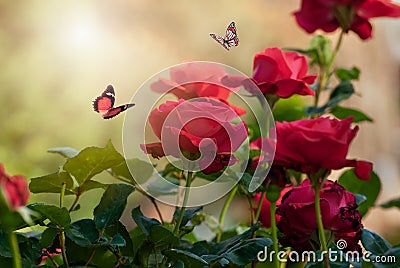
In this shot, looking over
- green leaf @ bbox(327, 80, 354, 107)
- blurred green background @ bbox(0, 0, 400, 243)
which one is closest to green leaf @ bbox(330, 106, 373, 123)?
green leaf @ bbox(327, 80, 354, 107)

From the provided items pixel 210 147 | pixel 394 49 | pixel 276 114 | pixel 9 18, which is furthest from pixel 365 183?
pixel 394 49

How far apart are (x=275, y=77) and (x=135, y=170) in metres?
0.10

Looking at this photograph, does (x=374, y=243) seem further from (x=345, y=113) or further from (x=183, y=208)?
(x=345, y=113)

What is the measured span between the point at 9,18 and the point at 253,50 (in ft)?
2.67

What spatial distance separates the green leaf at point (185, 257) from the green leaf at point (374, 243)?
0.08 m

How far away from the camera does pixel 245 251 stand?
35 centimetres

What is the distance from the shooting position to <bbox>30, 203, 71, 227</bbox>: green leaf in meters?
0.33

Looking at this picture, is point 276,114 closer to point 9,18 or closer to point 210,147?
point 210,147

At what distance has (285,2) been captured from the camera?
2.51m

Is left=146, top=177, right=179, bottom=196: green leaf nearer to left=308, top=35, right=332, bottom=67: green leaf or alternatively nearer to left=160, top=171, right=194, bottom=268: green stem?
left=160, top=171, right=194, bottom=268: green stem

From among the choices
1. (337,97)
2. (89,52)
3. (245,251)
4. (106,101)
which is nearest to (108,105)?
(106,101)

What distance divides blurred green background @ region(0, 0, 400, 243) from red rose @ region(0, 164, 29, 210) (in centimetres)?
161

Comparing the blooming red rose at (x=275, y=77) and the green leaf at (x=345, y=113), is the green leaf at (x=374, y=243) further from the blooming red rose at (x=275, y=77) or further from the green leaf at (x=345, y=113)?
the green leaf at (x=345, y=113)

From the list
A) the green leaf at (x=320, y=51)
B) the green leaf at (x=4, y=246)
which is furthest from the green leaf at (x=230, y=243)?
the green leaf at (x=320, y=51)
